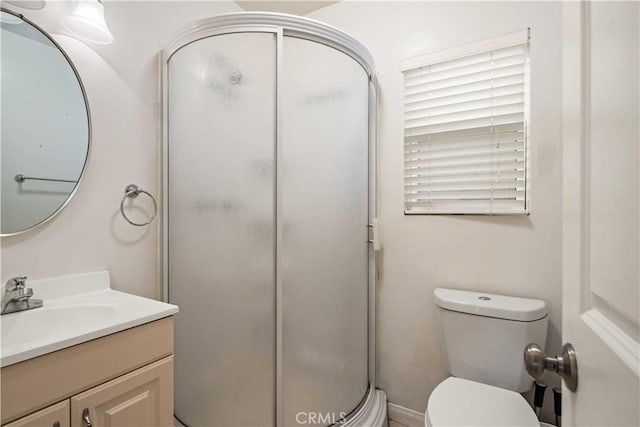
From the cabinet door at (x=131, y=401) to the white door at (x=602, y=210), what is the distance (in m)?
1.09

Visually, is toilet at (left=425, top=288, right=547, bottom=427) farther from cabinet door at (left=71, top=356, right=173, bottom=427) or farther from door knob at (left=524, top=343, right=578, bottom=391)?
cabinet door at (left=71, top=356, right=173, bottom=427)

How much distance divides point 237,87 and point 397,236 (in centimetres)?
113

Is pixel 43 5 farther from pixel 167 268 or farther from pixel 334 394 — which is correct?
pixel 334 394

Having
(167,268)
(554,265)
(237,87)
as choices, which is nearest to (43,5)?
(237,87)

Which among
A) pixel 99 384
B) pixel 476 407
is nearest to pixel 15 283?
pixel 99 384

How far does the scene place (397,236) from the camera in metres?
1.76

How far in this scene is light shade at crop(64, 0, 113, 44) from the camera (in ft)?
3.89

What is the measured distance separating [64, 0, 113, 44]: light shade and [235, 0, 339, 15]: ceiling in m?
1.02

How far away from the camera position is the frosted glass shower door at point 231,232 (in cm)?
131

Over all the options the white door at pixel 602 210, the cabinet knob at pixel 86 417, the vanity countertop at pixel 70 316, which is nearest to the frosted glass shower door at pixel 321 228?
the vanity countertop at pixel 70 316

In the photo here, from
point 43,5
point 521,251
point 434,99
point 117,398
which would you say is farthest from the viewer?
point 434,99

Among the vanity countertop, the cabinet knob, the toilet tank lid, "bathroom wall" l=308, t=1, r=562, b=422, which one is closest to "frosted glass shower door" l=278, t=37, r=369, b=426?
"bathroom wall" l=308, t=1, r=562, b=422

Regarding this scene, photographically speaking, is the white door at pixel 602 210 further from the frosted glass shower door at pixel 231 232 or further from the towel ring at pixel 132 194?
the towel ring at pixel 132 194

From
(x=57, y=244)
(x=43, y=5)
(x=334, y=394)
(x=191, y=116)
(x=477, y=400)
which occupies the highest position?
(x=43, y=5)
